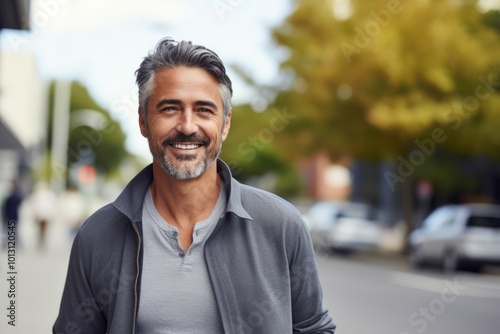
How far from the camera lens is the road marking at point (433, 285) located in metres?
16.2

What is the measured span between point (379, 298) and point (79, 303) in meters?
12.7

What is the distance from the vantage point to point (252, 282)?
2561mm

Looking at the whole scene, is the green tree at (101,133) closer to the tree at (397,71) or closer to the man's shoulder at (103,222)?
the tree at (397,71)

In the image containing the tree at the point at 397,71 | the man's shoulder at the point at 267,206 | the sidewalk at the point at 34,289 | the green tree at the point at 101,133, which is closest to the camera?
A: the man's shoulder at the point at 267,206

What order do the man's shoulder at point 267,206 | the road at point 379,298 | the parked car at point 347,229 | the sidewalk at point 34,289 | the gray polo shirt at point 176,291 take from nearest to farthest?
the gray polo shirt at point 176,291 → the man's shoulder at point 267,206 → the sidewalk at point 34,289 → the road at point 379,298 → the parked car at point 347,229

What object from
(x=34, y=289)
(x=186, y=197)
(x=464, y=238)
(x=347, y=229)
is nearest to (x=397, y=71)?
(x=464, y=238)

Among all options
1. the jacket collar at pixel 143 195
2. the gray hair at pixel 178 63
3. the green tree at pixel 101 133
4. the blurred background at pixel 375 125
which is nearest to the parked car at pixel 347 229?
the blurred background at pixel 375 125

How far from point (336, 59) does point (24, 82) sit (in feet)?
30.7

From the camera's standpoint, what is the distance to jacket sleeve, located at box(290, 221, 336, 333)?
2613mm

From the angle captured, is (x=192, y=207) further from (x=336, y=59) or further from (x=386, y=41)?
(x=336, y=59)

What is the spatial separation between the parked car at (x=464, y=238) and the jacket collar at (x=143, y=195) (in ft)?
58.0

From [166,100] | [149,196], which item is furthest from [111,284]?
[166,100]

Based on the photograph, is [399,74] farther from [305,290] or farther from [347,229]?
[305,290]
